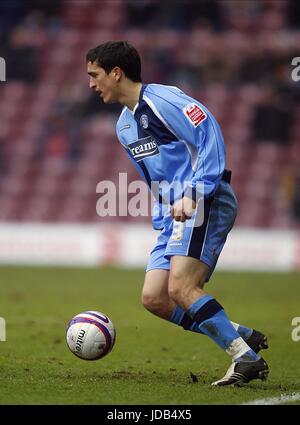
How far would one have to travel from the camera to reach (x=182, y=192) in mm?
6434

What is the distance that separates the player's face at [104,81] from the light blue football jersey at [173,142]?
0.63 ft

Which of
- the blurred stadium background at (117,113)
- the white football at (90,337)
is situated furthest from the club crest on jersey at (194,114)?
the blurred stadium background at (117,113)

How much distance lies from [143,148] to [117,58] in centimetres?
65

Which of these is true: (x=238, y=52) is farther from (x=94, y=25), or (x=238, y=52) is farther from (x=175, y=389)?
(x=175, y=389)

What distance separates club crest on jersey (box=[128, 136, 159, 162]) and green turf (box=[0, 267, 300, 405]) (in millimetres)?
1580

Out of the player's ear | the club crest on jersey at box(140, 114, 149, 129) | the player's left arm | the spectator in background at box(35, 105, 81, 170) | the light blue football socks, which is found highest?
the spectator in background at box(35, 105, 81, 170)

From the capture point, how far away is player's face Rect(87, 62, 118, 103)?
6.47 meters

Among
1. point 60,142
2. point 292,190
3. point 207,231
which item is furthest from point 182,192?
point 60,142

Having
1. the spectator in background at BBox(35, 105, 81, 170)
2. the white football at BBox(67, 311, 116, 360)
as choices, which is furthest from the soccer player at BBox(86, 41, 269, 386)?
the spectator in background at BBox(35, 105, 81, 170)

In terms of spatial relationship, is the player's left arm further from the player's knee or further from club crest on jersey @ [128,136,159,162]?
the player's knee

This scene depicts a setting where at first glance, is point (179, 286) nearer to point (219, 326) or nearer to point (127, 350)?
point (219, 326)

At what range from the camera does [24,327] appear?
986 centimetres

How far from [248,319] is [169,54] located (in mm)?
14471
